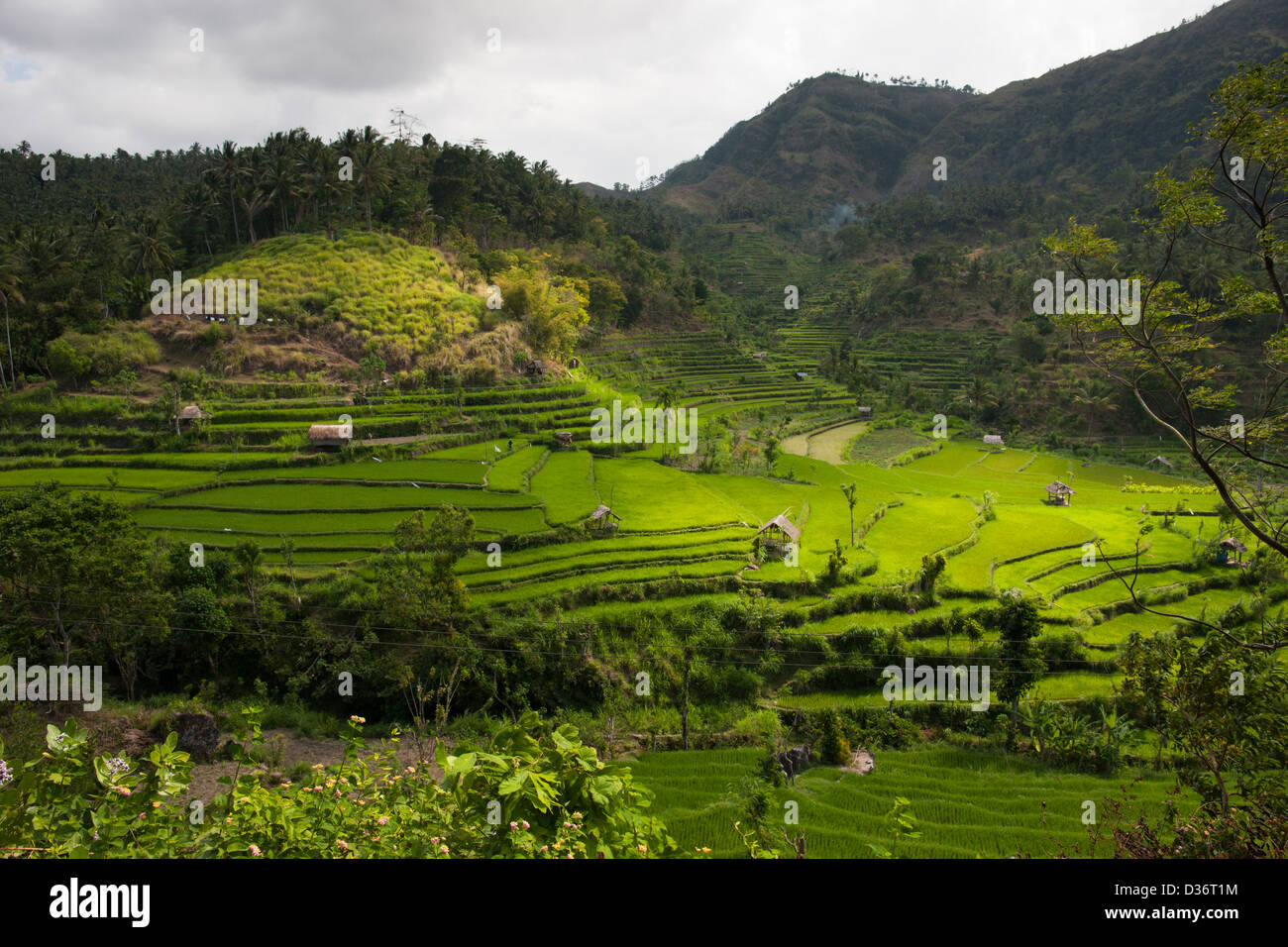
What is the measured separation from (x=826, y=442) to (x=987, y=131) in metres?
122

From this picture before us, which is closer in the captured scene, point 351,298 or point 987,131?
point 351,298

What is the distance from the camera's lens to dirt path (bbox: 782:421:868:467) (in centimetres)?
4059

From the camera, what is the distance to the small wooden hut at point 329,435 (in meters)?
28.0

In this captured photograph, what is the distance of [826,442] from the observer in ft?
146

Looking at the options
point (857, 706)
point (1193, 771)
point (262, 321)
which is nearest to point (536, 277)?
point (262, 321)

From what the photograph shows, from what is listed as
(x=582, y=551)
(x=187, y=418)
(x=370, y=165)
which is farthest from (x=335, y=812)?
(x=370, y=165)

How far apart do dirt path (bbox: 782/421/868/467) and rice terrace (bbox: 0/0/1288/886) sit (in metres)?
0.41

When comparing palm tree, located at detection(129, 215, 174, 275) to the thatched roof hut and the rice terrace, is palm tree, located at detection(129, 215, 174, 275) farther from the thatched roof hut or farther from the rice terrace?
the thatched roof hut

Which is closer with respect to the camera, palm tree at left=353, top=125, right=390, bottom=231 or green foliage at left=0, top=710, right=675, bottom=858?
green foliage at left=0, top=710, right=675, bottom=858

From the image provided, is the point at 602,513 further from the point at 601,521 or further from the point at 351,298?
the point at 351,298

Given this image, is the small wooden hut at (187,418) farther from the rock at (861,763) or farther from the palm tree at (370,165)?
the rock at (861,763)

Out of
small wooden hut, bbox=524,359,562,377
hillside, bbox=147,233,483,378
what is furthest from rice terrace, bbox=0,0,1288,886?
small wooden hut, bbox=524,359,562,377
